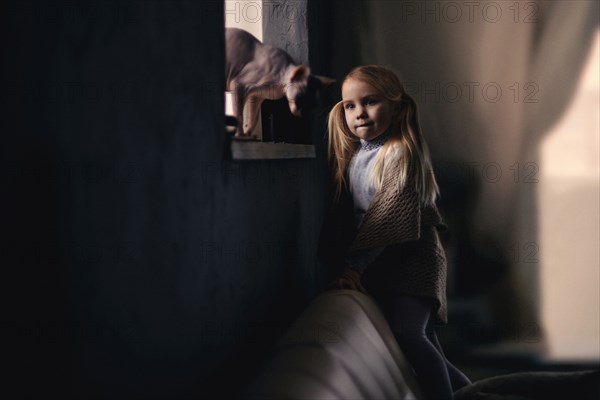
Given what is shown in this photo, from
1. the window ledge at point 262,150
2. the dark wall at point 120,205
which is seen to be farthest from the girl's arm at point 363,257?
the dark wall at point 120,205

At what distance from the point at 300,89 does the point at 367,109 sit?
33 centimetres

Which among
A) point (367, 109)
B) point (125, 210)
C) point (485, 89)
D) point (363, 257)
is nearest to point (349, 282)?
point (363, 257)

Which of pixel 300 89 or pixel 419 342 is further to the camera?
pixel 419 342

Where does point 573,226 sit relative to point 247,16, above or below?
below

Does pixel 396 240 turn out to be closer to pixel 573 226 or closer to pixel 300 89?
pixel 300 89

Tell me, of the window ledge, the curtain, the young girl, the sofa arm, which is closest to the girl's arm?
the young girl

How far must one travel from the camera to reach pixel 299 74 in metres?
1.64

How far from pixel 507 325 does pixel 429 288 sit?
4.11 ft

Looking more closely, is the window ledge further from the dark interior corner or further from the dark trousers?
the dark trousers

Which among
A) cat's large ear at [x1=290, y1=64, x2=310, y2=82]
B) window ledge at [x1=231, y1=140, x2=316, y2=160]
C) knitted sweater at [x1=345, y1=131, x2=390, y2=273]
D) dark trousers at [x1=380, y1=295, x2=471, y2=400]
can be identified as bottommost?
dark trousers at [x1=380, y1=295, x2=471, y2=400]

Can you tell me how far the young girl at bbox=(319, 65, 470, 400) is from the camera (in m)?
1.77

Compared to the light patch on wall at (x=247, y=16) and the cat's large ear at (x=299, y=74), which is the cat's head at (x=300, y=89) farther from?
the light patch on wall at (x=247, y=16)

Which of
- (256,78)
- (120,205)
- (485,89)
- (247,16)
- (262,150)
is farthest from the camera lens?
(485,89)

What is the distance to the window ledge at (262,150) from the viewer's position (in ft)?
3.70
